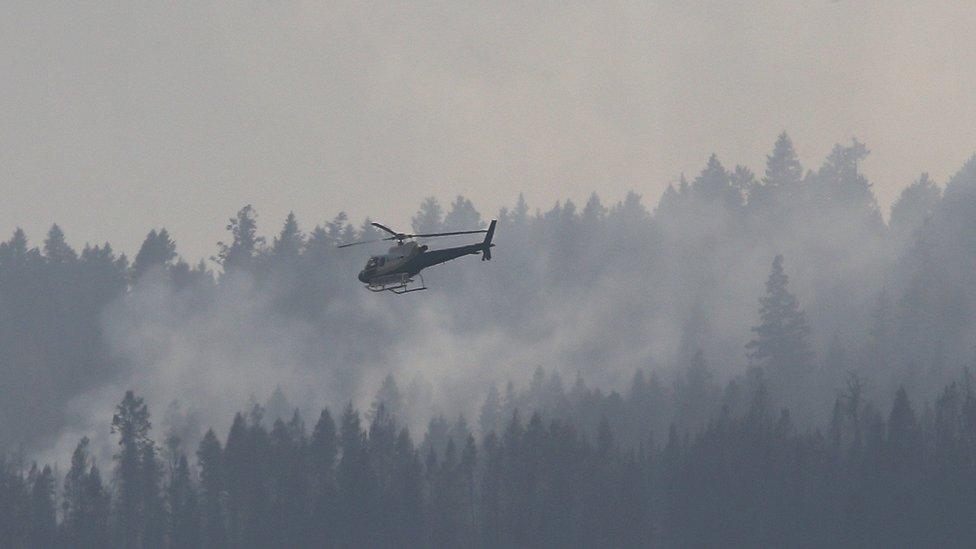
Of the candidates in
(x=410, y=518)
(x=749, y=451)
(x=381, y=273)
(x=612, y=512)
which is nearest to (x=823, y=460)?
(x=749, y=451)

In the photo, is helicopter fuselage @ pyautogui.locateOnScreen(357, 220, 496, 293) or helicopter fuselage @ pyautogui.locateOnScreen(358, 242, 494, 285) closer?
helicopter fuselage @ pyautogui.locateOnScreen(357, 220, 496, 293)

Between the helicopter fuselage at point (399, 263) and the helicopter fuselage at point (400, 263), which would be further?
the helicopter fuselage at point (399, 263)

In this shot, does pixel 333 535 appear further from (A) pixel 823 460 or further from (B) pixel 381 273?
(B) pixel 381 273

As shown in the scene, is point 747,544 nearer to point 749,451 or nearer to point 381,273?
point 749,451

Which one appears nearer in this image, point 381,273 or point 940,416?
point 381,273

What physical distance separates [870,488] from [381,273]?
90.0m

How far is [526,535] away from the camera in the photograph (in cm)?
19675

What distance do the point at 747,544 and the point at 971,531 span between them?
1868 centimetres

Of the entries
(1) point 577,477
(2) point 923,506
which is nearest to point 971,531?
(2) point 923,506

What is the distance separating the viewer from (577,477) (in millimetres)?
198250

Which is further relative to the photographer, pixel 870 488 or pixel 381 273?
pixel 870 488

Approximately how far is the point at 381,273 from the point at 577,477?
88475 millimetres

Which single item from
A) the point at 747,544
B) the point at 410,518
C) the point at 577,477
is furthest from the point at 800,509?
the point at 410,518

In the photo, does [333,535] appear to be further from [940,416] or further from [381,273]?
[381,273]
